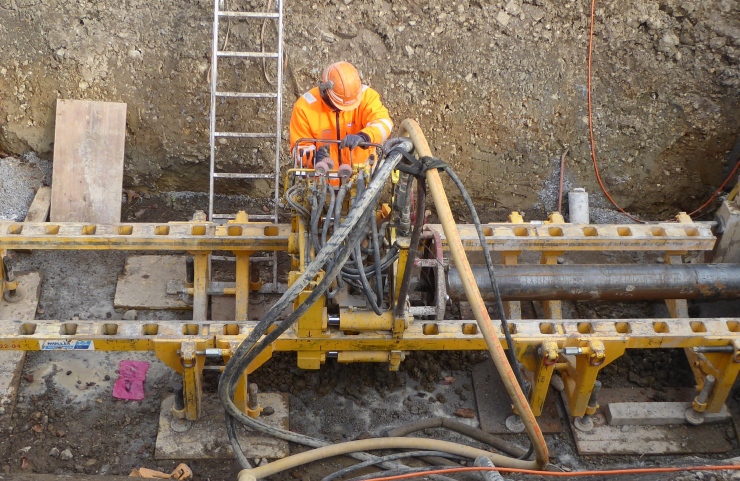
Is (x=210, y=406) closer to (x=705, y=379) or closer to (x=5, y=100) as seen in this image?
(x=705, y=379)

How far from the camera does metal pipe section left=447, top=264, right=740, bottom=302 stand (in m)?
5.28

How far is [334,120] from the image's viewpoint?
20.2ft

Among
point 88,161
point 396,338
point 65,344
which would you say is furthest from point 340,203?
point 88,161

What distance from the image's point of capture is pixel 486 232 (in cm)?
566

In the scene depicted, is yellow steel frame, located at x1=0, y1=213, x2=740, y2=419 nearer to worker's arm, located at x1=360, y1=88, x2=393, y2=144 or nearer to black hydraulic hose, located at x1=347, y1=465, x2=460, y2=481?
black hydraulic hose, located at x1=347, y1=465, x2=460, y2=481

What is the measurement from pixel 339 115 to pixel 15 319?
123 inches

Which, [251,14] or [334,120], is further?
[251,14]

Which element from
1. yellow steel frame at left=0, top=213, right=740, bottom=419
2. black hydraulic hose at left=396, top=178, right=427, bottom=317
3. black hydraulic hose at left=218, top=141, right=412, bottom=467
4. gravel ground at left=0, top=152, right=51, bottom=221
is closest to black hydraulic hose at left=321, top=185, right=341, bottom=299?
yellow steel frame at left=0, top=213, right=740, bottom=419

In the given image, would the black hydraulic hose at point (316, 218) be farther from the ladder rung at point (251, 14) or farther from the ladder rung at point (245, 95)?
the ladder rung at point (251, 14)

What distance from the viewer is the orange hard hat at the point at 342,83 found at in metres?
5.82

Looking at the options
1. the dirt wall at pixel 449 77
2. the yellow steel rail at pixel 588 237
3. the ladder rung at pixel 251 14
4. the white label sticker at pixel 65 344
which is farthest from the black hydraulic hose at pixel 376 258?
the dirt wall at pixel 449 77

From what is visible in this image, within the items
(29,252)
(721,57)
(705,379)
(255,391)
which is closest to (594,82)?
(721,57)

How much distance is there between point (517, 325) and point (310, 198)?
170cm

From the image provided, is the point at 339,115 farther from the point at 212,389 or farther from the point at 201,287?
the point at 212,389
